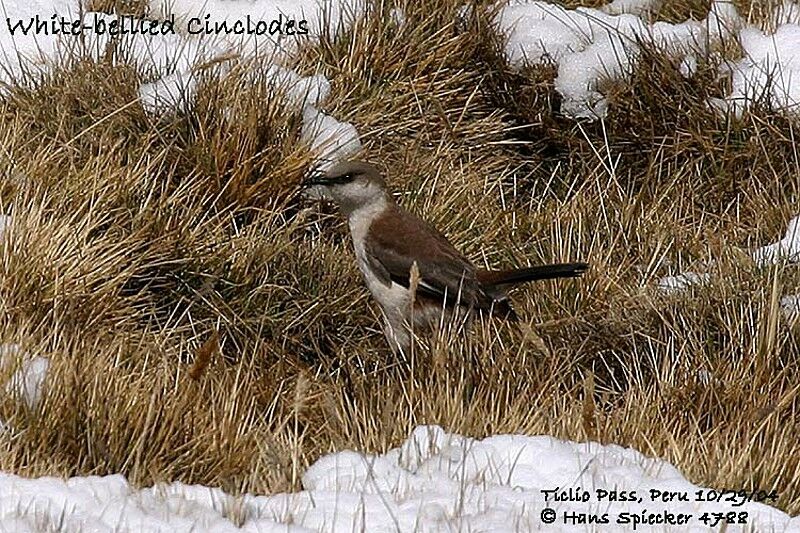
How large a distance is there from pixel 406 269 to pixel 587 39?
1.91m

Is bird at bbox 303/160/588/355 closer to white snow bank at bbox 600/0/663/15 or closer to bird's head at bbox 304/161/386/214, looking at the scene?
bird's head at bbox 304/161/386/214

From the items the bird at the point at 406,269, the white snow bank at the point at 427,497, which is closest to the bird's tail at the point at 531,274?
the bird at the point at 406,269

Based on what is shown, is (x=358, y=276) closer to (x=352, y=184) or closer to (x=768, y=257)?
(x=352, y=184)

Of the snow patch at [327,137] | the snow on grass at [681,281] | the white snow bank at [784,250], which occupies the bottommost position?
the snow on grass at [681,281]

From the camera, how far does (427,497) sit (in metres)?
3.39

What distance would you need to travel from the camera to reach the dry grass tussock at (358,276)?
383 centimetres

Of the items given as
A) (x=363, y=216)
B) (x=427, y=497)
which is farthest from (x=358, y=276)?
(x=427, y=497)

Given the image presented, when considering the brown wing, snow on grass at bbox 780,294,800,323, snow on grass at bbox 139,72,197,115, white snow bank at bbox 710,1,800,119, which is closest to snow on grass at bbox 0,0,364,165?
snow on grass at bbox 139,72,197,115

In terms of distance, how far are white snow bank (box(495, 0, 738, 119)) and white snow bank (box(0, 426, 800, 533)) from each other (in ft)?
9.33

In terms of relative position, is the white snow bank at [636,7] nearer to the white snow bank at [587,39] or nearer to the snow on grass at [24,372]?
the white snow bank at [587,39]

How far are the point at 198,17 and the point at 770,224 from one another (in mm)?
2545

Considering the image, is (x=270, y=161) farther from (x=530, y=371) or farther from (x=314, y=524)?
(x=314, y=524)

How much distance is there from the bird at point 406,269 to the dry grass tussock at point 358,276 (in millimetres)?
141

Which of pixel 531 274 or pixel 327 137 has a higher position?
pixel 327 137
